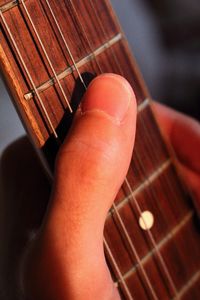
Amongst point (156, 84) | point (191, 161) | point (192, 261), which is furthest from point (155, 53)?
point (192, 261)

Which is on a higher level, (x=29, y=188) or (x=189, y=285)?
(x=29, y=188)

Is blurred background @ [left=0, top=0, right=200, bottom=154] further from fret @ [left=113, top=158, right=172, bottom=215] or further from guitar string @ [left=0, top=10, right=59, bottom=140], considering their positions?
guitar string @ [left=0, top=10, right=59, bottom=140]

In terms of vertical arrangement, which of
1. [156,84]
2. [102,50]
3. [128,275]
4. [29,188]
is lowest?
[156,84]

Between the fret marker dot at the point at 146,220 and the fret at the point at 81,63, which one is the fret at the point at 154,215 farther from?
the fret at the point at 81,63

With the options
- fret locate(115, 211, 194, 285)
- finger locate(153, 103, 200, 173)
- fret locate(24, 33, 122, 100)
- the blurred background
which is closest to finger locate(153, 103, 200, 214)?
finger locate(153, 103, 200, 173)

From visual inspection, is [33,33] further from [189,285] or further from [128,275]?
[189,285]

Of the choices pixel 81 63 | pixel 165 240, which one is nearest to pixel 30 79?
pixel 81 63

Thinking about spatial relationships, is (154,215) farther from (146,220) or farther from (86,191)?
(86,191)

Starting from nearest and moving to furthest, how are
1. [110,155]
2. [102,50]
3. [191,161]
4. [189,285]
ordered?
[110,155]
[102,50]
[189,285]
[191,161]
